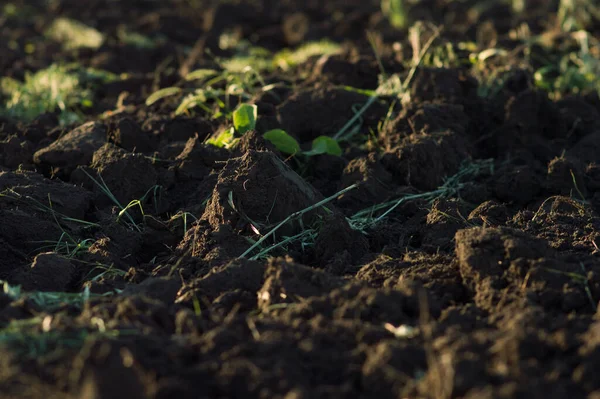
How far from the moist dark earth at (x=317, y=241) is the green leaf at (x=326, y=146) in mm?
64

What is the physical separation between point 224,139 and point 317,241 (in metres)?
1.00

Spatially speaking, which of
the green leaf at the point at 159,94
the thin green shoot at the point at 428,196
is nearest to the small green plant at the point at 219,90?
the green leaf at the point at 159,94

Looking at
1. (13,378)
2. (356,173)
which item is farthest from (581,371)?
(356,173)

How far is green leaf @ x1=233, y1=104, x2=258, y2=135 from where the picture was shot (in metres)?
3.95

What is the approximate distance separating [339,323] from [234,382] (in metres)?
0.38

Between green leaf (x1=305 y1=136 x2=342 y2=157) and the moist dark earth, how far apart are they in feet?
0.21

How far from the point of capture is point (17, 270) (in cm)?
294

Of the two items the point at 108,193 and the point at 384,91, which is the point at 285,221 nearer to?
the point at 108,193

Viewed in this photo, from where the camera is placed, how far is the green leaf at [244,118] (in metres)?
3.95

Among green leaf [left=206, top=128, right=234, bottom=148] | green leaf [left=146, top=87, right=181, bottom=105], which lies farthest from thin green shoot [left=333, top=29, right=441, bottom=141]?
green leaf [left=146, top=87, right=181, bottom=105]

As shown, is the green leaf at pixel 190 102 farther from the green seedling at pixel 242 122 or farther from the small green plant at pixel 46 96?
the small green plant at pixel 46 96

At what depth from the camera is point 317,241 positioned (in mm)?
3145

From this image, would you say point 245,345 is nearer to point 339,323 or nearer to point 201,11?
point 339,323

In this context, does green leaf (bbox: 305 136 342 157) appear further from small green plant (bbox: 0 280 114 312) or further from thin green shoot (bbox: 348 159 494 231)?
small green plant (bbox: 0 280 114 312)
